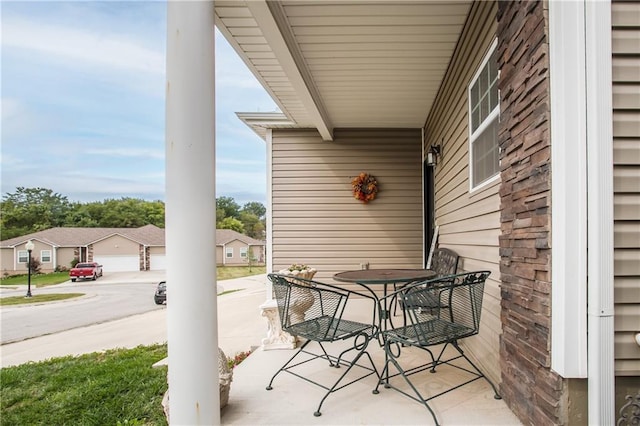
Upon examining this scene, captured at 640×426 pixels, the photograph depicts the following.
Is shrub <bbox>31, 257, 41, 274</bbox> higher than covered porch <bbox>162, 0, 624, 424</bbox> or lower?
lower

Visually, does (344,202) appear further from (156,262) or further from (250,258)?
(156,262)

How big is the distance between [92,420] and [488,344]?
304cm

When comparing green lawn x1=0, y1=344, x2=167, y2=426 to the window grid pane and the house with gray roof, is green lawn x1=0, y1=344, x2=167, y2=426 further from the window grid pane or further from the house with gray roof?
the house with gray roof

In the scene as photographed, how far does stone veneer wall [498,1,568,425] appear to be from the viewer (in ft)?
5.19

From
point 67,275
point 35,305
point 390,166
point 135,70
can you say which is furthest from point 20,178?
point 390,166

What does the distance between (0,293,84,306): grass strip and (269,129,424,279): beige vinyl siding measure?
21.4 m

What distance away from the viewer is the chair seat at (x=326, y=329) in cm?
230

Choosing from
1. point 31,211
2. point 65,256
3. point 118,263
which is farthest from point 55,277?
point 31,211

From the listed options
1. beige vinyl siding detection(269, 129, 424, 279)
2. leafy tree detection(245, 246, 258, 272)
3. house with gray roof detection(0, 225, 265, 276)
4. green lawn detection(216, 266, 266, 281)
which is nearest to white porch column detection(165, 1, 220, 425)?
beige vinyl siding detection(269, 129, 424, 279)

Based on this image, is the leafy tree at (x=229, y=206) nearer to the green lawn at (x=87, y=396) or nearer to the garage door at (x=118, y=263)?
the garage door at (x=118, y=263)

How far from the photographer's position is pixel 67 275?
106ft

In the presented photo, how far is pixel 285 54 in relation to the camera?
3088mm

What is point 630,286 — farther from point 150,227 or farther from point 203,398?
point 150,227

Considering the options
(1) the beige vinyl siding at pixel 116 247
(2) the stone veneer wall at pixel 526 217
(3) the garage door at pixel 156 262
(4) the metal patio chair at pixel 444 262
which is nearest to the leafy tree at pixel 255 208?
(3) the garage door at pixel 156 262
